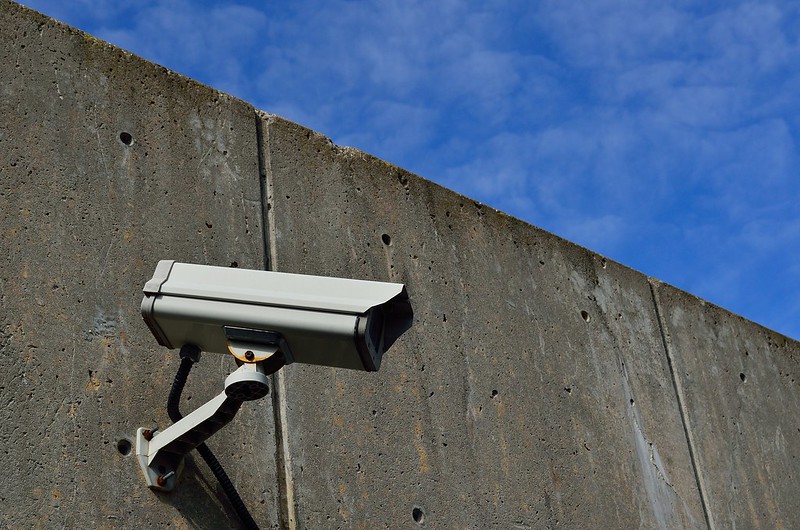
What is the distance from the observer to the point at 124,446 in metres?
3.02

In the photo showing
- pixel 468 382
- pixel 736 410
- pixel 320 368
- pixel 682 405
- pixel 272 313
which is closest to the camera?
pixel 272 313

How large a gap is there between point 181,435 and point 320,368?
0.65 m

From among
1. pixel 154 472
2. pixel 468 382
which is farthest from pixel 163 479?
pixel 468 382

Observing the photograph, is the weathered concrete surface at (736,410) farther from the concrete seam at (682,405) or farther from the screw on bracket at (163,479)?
the screw on bracket at (163,479)

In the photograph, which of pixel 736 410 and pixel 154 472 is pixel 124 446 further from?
pixel 736 410

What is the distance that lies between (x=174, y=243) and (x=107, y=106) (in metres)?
0.40

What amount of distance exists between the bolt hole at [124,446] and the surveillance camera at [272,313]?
1.15 feet

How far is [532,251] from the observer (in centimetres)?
444

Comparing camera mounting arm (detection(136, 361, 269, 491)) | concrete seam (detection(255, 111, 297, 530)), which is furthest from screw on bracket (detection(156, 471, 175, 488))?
concrete seam (detection(255, 111, 297, 530))

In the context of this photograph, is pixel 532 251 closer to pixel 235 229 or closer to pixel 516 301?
pixel 516 301

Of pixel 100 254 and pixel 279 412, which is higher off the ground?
pixel 100 254

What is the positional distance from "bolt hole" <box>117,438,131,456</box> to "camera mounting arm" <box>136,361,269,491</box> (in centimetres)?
2

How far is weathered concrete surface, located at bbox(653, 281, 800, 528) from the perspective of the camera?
4.61 metres

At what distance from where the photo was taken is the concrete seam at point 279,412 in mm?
3258
